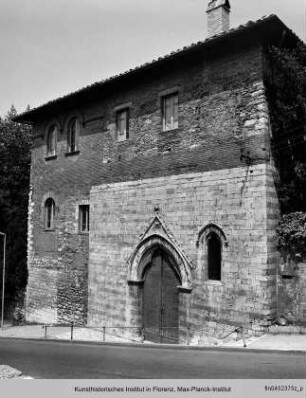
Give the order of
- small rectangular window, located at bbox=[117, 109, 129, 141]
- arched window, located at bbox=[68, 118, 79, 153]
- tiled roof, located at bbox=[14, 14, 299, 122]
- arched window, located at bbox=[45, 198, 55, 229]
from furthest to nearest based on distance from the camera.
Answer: arched window, located at bbox=[45, 198, 55, 229], arched window, located at bbox=[68, 118, 79, 153], small rectangular window, located at bbox=[117, 109, 129, 141], tiled roof, located at bbox=[14, 14, 299, 122]

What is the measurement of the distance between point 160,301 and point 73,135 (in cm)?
714

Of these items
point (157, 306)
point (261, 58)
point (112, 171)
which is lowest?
point (157, 306)

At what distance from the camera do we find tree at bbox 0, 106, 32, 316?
18453mm

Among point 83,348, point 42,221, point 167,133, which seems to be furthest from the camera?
point 42,221

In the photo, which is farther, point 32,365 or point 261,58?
point 261,58

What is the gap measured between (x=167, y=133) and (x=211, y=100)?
1667mm

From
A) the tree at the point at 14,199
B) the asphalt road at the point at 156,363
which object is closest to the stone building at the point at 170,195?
the tree at the point at 14,199

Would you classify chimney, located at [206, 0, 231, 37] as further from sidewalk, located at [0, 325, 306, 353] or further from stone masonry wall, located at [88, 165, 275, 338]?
sidewalk, located at [0, 325, 306, 353]

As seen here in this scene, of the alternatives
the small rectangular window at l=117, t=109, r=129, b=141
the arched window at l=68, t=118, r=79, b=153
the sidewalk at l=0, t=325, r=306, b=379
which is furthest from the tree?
the small rectangular window at l=117, t=109, r=129, b=141

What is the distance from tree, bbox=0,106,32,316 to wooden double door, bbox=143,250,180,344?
7284 mm

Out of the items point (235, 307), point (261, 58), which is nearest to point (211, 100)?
point (261, 58)

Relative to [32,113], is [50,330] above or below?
below
